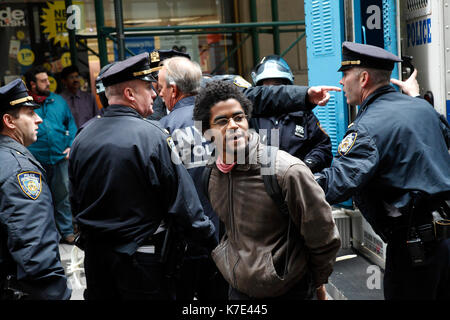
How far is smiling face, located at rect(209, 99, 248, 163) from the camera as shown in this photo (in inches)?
103

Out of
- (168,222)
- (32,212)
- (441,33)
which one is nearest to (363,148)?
(168,222)

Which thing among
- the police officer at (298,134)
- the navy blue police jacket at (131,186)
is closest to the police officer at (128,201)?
→ the navy blue police jacket at (131,186)

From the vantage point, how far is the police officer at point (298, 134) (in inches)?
183

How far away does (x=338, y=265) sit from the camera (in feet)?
16.7

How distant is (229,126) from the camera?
2.65 metres

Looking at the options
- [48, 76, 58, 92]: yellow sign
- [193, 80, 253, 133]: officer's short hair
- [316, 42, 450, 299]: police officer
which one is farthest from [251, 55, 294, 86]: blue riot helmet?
[48, 76, 58, 92]: yellow sign

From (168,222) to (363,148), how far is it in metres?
1.14

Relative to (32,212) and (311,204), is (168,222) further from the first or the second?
(311,204)

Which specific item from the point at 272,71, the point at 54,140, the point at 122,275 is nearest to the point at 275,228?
the point at 122,275

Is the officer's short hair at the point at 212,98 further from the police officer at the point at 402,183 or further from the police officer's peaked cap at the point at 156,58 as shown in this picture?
the police officer at the point at 402,183

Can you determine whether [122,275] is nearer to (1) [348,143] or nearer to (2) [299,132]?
(1) [348,143]

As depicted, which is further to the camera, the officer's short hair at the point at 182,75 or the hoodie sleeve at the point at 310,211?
the officer's short hair at the point at 182,75

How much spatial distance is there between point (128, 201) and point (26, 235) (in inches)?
20.7

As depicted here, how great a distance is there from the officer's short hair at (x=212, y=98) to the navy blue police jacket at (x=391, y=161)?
2.35ft
